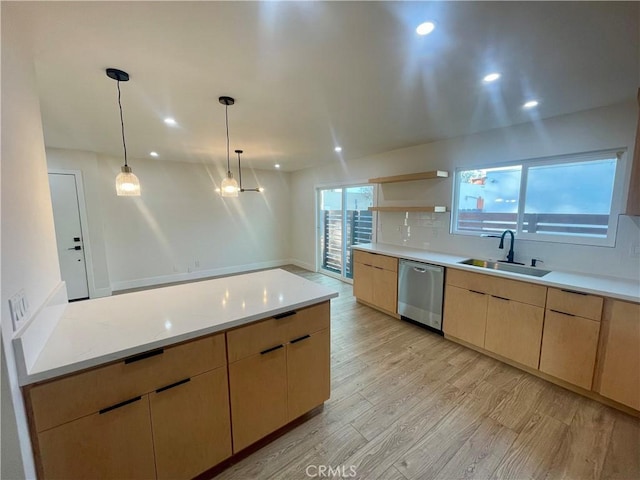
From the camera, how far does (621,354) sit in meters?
1.85

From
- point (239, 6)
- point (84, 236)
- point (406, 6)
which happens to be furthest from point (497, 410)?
point (84, 236)

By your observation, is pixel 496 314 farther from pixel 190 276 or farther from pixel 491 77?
pixel 190 276

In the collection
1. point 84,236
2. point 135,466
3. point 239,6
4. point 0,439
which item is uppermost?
point 239,6

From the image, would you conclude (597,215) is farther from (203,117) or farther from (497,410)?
(203,117)

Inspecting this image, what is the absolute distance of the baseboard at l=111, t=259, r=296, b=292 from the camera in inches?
184

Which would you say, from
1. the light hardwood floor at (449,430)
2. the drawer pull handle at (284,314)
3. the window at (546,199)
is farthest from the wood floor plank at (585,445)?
the drawer pull handle at (284,314)

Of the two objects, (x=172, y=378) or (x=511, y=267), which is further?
(x=511, y=267)

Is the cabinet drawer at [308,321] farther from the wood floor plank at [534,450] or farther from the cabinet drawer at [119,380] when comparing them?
the wood floor plank at [534,450]

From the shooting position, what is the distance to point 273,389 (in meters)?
1.62

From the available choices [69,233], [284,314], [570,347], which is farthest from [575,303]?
[69,233]

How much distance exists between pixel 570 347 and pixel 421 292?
1.33m

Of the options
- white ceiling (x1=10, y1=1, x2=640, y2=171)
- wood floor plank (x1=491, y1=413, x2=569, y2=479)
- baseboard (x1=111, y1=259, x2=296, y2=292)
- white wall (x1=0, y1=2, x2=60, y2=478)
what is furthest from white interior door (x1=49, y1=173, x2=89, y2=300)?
wood floor plank (x1=491, y1=413, x2=569, y2=479)

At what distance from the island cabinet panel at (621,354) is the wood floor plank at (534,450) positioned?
19.9 inches

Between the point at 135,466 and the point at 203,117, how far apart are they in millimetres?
2639
